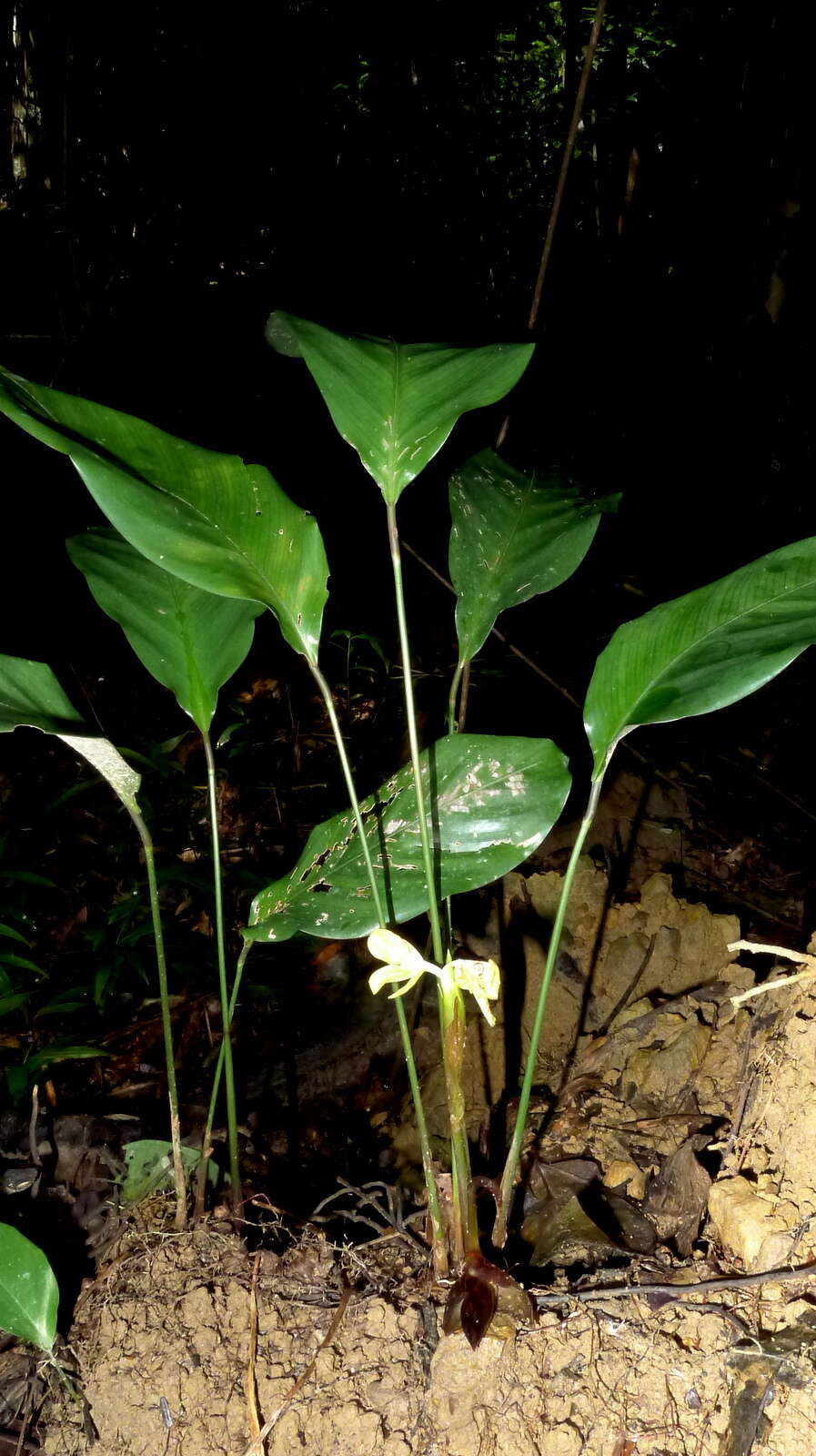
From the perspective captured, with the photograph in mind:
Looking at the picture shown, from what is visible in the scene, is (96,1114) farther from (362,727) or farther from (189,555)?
(362,727)

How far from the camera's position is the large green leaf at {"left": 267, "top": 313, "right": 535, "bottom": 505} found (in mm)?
854

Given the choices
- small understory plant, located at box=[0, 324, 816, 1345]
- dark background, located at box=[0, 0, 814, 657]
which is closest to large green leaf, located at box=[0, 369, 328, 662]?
small understory plant, located at box=[0, 324, 816, 1345]

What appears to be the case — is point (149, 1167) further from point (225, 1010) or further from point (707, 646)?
point (707, 646)

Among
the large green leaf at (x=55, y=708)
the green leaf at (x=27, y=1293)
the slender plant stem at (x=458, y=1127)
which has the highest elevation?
the large green leaf at (x=55, y=708)

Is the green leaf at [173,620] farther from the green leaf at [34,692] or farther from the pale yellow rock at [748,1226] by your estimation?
the pale yellow rock at [748,1226]

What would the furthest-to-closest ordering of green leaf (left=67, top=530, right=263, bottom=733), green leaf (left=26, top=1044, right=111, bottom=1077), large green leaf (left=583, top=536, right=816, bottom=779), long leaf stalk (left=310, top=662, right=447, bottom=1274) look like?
green leaf (left=26, top=1044, right=111, bottom=1077), green leaf (left=67, top=530, right=263, bottom=733), long leaf stalk (left=310, top=662, right=447, bottom=1274), large green leaf (left=583, top=536, right=816, bottom=779)

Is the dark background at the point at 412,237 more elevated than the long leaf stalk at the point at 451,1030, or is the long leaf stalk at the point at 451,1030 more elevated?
the dark background at the point at 412,237

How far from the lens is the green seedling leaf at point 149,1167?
3.65 feet

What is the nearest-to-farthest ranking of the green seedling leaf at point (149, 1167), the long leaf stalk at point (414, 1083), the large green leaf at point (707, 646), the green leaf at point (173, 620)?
1. the large green leaf at point (707, 646)
2. the long leaf stalk at point (414, 1083)
3. the green leaf at point (173, 620)
4. the green seedling leaf at point (149, 1167)

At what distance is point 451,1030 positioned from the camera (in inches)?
31.5

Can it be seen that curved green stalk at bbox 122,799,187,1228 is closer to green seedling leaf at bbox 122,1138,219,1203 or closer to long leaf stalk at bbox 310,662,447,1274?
green seedling leaf at bbox 122,1138,219,1203

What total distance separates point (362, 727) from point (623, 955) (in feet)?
3.30

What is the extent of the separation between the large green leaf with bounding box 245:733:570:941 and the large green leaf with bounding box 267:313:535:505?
285mm

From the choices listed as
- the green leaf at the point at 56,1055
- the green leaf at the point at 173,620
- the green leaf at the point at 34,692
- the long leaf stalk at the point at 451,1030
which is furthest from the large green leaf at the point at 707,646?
the green leaf at the point at 56,1055
